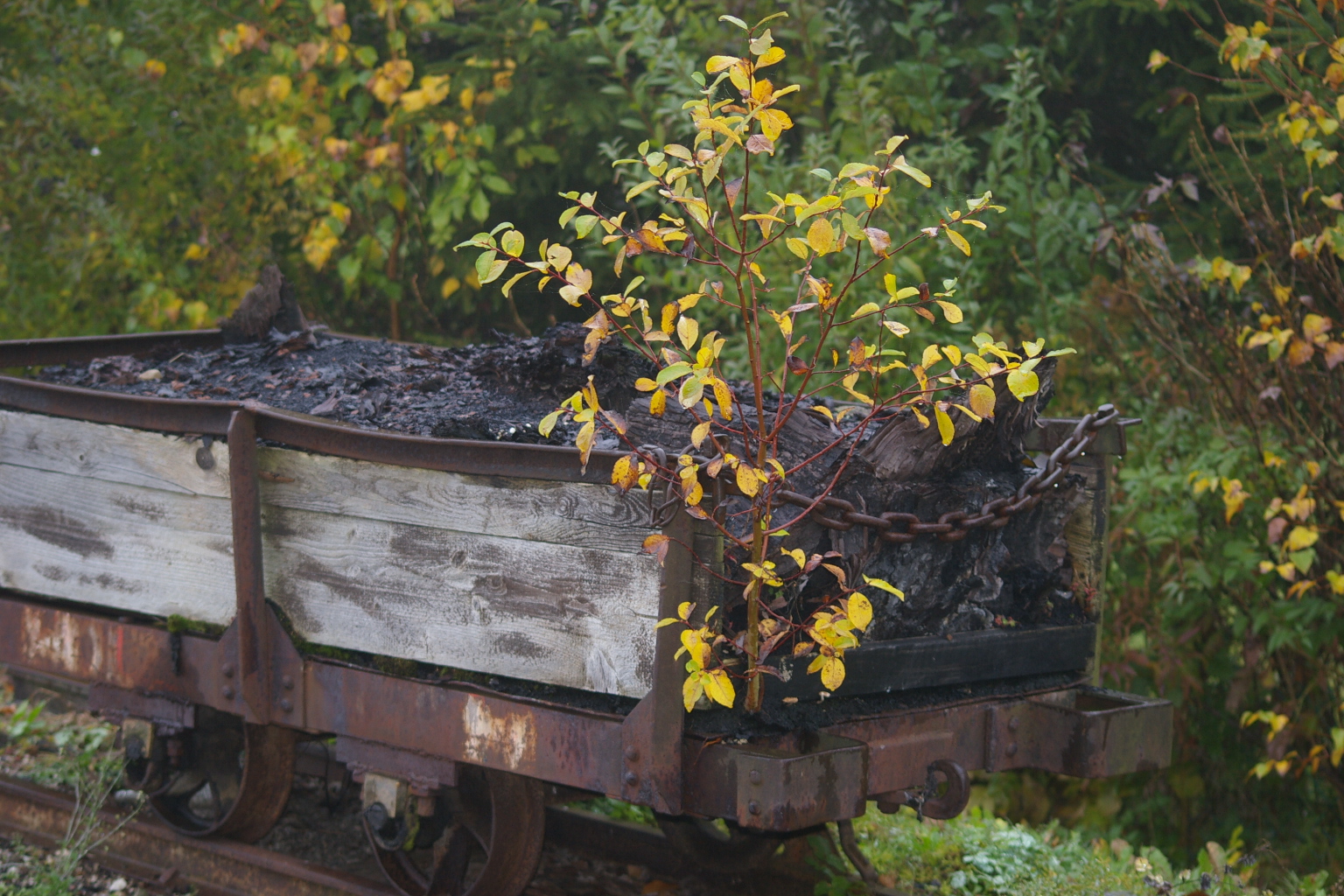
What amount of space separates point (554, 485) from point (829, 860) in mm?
1686

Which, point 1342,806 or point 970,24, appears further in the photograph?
point 970,24

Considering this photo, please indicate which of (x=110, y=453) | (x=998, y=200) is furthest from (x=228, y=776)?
(x=998, y=200)

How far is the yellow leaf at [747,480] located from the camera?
2383mm

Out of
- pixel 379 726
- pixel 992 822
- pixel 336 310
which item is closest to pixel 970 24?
pixel 336 310

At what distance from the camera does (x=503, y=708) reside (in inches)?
115

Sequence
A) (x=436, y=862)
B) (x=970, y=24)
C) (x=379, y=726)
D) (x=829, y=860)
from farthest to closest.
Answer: (x=970, y=24)
(x=829, y=860)
(x=436, y=862)
(x=379, y=726)

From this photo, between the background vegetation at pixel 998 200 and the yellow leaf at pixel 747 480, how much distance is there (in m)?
2.94

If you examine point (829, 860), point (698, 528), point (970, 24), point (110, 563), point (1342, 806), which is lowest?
point (1342, 806)

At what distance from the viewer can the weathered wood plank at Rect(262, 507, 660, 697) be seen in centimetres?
273

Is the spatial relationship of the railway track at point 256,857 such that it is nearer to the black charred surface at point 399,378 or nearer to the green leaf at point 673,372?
the black charred surface at point 399,378

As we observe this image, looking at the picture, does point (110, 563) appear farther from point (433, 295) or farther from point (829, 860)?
point (433, 295)

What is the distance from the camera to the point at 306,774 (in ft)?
15.5

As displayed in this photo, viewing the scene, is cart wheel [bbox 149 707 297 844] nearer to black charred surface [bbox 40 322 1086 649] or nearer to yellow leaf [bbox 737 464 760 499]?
black charred surface [bbox 40 322 1086 649]

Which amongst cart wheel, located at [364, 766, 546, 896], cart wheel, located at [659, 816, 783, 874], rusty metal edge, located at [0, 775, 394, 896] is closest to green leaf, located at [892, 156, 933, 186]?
cart wheel, located at [364, 766, 546, 896]
